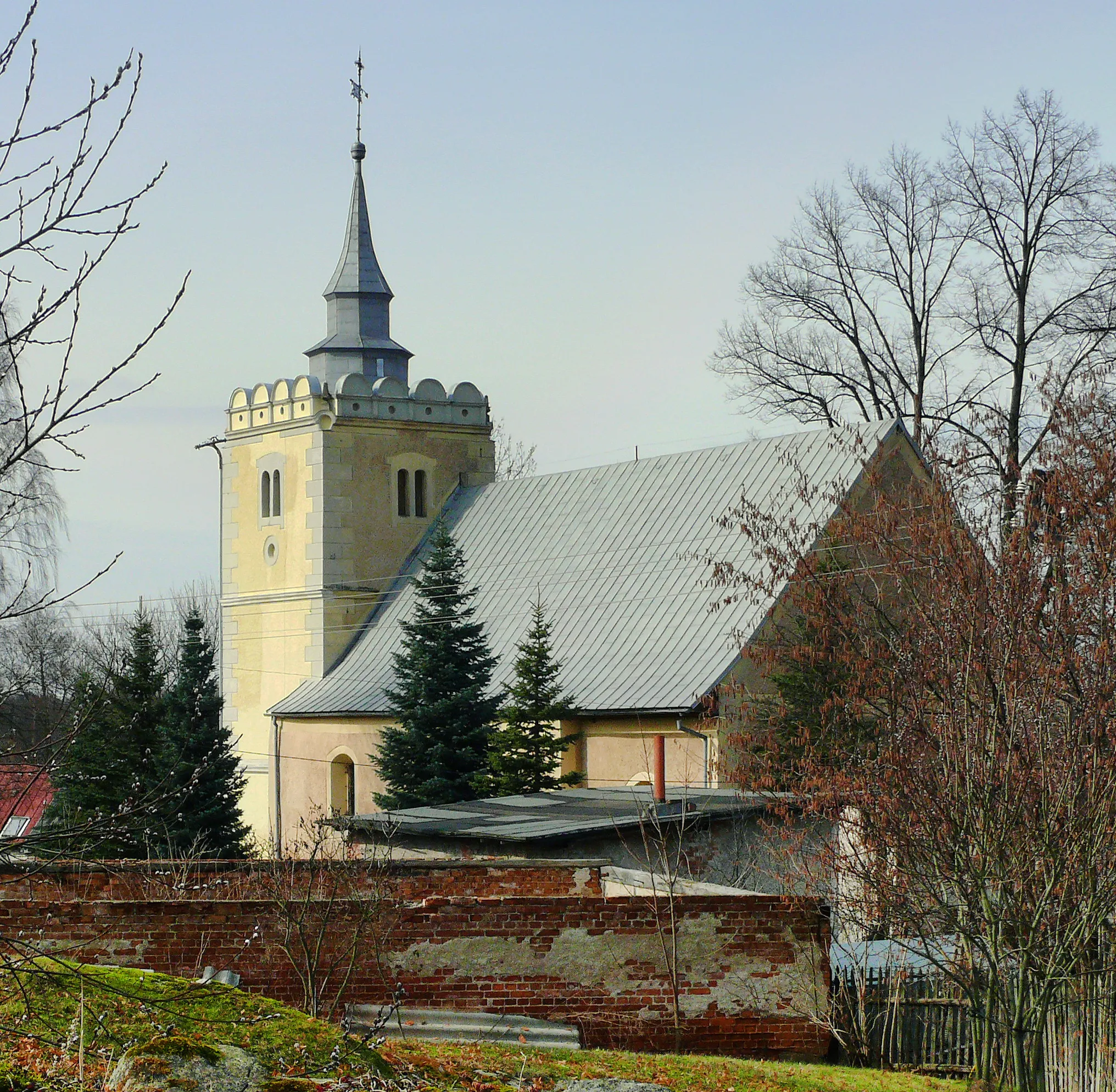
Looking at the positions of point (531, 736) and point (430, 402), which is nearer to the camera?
point (531, 736)

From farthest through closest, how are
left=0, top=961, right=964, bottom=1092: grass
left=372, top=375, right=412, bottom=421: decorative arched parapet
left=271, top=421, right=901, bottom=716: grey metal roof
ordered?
left=372, top=375, right=412, bottom=421: decorative arched parapet
left=271, top=421, right=901, bottom=716: grey metal roof
left=0, top=961, right=964, bottom=1092: grass

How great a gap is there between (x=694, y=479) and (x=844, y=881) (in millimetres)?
17077

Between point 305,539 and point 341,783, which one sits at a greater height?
point 305,539

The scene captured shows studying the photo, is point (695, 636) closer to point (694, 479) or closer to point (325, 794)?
point (694, 479)

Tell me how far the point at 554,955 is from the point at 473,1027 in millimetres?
773

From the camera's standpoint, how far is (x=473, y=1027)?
11.8 m

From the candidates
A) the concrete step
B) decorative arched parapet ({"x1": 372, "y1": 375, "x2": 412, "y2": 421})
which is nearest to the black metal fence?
the concrete step

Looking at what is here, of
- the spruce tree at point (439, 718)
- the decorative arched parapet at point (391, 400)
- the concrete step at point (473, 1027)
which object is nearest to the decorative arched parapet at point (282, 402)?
the decorative arched parapet at point (391, 400)

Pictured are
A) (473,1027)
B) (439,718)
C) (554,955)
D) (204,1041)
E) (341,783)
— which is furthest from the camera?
(341,783)

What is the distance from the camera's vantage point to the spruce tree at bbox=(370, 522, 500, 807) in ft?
84.8

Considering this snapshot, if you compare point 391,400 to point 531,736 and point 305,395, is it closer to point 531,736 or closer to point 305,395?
point 305,395

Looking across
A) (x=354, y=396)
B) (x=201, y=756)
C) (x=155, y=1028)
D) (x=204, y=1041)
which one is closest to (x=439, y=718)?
(x=201, y=756)

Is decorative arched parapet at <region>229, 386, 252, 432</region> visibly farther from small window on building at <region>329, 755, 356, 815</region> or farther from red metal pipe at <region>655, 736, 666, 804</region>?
red metal pipe at <region>655, 736, 666, 804</region>

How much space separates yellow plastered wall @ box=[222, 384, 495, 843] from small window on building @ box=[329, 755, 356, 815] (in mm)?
703
